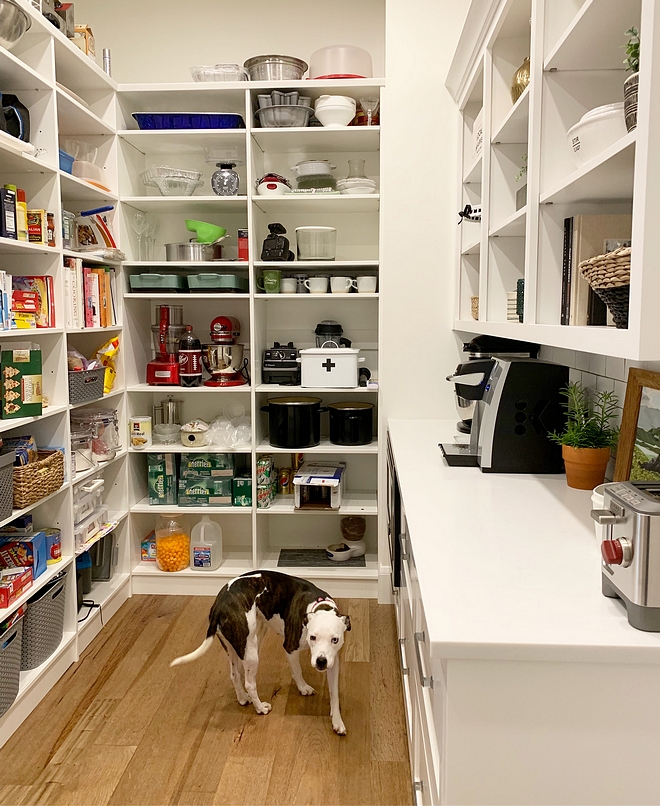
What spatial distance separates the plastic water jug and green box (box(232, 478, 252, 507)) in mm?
185

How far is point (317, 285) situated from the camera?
3344 millimetres

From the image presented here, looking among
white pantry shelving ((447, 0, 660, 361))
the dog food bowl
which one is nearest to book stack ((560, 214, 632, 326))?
white pantry shelving ((447, 0, 660, 361))

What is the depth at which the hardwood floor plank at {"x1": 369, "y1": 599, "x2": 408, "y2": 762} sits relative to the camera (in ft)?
7.28

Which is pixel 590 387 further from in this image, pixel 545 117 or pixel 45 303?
pixel 45 303

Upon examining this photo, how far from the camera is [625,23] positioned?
4.48 ft

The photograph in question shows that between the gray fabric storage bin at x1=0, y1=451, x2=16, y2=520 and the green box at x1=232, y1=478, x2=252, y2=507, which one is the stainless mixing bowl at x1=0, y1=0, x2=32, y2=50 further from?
the green box at x1=232, y1=478, x2=252, y2=507

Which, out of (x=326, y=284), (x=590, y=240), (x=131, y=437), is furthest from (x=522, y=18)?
(x=131, y=437)

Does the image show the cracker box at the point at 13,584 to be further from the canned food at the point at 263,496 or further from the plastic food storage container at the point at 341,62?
the plastic food storage container at the point at 341,62

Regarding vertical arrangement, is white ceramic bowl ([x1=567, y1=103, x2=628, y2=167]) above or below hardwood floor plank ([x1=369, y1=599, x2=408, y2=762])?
above

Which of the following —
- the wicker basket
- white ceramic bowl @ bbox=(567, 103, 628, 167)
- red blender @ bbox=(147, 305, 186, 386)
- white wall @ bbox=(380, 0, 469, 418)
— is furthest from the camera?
red blender @ bbox=(147, 305, 186, 386)

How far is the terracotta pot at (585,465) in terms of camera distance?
1.88m

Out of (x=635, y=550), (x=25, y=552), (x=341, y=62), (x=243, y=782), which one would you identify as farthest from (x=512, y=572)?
(x=341, y=62)

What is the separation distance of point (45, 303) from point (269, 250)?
116 cm

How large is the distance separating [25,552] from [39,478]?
0.90 feet
